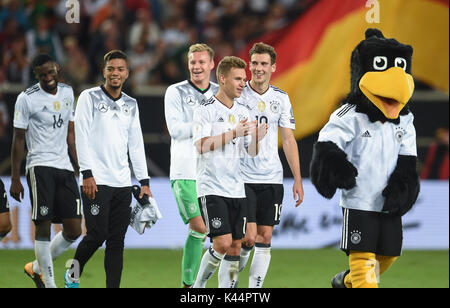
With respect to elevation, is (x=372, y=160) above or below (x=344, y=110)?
below

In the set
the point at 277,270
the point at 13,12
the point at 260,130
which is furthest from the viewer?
the point at 13,12

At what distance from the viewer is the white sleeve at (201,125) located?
614 cm

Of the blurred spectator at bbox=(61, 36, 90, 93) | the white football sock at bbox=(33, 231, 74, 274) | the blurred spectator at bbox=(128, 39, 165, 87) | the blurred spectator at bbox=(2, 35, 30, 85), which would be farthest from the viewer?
the blurred spectator at bbox=(128, 39, 165, 87)

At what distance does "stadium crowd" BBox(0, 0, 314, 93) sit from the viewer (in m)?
12.3

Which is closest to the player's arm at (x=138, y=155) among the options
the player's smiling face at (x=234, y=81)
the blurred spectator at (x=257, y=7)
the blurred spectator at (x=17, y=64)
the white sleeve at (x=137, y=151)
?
the white sleeve at (x=137, y=151)

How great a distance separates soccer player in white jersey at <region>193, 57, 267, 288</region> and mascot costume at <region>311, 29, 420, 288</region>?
794mm

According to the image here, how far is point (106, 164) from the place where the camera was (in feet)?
21.4

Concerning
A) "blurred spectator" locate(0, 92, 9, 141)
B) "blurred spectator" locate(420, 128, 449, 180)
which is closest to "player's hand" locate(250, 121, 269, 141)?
"blurred spectator" locate(0, 92, 9, 141)

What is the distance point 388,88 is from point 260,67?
4.93 feet

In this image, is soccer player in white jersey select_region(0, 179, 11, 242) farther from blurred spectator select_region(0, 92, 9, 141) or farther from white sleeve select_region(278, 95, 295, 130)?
blurred spectator select_region(0, 92, 9, 141)

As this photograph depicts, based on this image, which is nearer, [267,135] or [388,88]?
[388,88]

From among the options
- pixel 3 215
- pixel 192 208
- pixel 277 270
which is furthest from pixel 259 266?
pixel 277 270

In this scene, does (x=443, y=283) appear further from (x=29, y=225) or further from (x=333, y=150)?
(x=29, y=225)

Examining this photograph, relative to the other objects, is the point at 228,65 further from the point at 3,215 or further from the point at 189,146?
the point at 3,215
